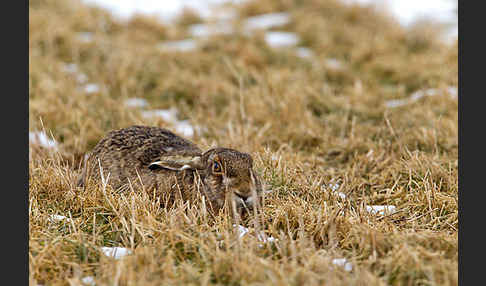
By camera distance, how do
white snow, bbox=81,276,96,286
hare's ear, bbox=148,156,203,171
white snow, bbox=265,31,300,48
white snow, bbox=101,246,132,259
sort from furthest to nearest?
white snow, bbox=265,31,300,48, hare's ear, bbox=148,156,203,171, white snow, bbox=101,246,132,259, white snow, bbox=81,276,96,286

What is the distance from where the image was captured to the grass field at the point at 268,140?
3076 mm

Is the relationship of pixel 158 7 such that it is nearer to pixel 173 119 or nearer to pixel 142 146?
pixel 173 119

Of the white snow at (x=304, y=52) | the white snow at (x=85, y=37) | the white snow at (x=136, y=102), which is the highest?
the white snow at (x=85, y=37)

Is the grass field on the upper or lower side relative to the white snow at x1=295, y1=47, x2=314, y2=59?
lower

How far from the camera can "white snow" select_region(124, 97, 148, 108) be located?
7239 millimetres

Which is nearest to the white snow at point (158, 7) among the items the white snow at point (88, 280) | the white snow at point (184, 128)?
the white snow at point (184, 128)

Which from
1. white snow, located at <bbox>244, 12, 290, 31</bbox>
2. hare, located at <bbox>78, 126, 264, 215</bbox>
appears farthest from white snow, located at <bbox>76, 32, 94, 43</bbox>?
hare, located at <bbox>78, 126, 264, 215</bbox>

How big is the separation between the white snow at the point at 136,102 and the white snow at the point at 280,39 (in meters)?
3.31

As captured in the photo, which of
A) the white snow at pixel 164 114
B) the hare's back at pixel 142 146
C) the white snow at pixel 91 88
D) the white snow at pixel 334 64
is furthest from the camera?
the white snow at pixel 334 64

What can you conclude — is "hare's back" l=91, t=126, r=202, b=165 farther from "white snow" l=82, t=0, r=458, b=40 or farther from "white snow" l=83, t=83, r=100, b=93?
"white snow" l=82, t=0, r=458, b=40

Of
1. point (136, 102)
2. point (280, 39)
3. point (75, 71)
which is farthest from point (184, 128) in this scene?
point (280, 39)

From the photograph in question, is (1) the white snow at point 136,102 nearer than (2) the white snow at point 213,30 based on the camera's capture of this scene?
Yes

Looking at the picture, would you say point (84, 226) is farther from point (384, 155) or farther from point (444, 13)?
point (444, 13)

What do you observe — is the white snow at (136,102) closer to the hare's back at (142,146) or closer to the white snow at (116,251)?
the hare's back at (142,146)
